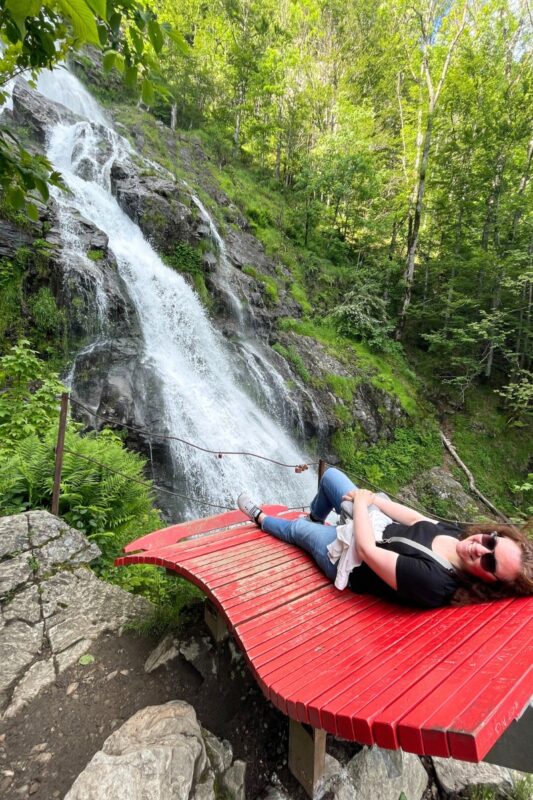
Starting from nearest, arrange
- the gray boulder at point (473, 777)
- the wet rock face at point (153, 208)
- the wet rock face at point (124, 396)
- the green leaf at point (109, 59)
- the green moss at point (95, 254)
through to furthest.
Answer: the green leaf at point (109, 59), the gray boulder at point (473, 777), the wet rock face at point (124, 396), the green moss at point (95, 254), the wet rock face at point (153, 208)

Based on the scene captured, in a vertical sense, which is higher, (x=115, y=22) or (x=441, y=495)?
(x=115, y=22)

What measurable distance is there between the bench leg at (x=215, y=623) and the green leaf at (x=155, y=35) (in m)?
3.16

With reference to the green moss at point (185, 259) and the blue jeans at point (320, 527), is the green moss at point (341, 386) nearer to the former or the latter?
the green moss at point (185, 259)

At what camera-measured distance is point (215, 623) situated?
2.70 metres

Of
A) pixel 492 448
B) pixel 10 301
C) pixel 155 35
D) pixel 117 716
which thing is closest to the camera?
pixel 155 35

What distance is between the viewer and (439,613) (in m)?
1.97

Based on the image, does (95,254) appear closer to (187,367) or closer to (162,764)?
(187,367)

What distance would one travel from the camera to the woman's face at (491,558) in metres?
1.90

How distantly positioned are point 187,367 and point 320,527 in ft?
26.9

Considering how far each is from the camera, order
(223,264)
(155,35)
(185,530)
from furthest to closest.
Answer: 1. (223,264)
2. (185,530)
3. (155,35)

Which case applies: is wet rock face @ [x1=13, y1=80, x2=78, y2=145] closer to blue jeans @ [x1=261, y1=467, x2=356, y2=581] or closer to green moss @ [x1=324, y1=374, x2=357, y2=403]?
green moss @ [x1=324, y1=374, x2=357, y2=403]

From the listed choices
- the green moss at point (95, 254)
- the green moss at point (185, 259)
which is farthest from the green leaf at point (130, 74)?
the green moss at point (185, 259)

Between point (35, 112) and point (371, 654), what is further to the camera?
point (35, 112)

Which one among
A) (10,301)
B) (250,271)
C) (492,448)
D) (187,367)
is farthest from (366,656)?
(492,448)
